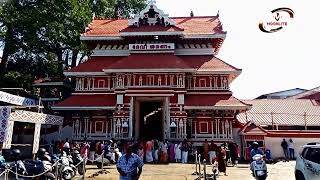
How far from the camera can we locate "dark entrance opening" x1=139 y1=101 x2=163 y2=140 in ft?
93.8

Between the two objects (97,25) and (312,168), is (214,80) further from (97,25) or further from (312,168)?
(312,168)

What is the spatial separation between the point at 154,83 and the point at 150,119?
8551 millimetres

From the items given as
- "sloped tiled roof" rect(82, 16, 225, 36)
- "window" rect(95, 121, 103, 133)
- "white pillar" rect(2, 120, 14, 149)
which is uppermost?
"sloped tiled roof" rect(82, 16, 225, 36)

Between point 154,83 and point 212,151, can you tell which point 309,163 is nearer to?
point 212,151

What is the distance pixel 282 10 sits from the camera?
1759 centimetres

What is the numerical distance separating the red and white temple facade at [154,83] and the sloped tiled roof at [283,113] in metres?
6.20

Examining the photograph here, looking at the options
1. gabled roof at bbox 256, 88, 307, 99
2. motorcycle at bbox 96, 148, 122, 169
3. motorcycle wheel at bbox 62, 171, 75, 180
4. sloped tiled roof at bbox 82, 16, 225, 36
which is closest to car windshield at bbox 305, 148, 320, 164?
motorcycle wheel at bbox 62, 171, 75, 180

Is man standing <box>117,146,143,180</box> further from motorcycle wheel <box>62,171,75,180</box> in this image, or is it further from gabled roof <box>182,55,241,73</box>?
gabled roof <box>182,55,241,73</box>

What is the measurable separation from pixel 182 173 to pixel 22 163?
7089 mm

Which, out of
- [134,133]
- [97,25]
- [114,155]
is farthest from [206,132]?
[97,25]

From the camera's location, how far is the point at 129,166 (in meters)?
7.98

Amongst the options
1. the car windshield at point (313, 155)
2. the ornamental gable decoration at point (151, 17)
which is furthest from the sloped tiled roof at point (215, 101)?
the car windshield at point (313, 155)

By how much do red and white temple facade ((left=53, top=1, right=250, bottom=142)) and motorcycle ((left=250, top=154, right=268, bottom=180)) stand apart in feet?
37.6

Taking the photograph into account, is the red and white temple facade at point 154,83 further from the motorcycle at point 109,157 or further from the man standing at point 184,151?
the motorcycle at point 109,157
